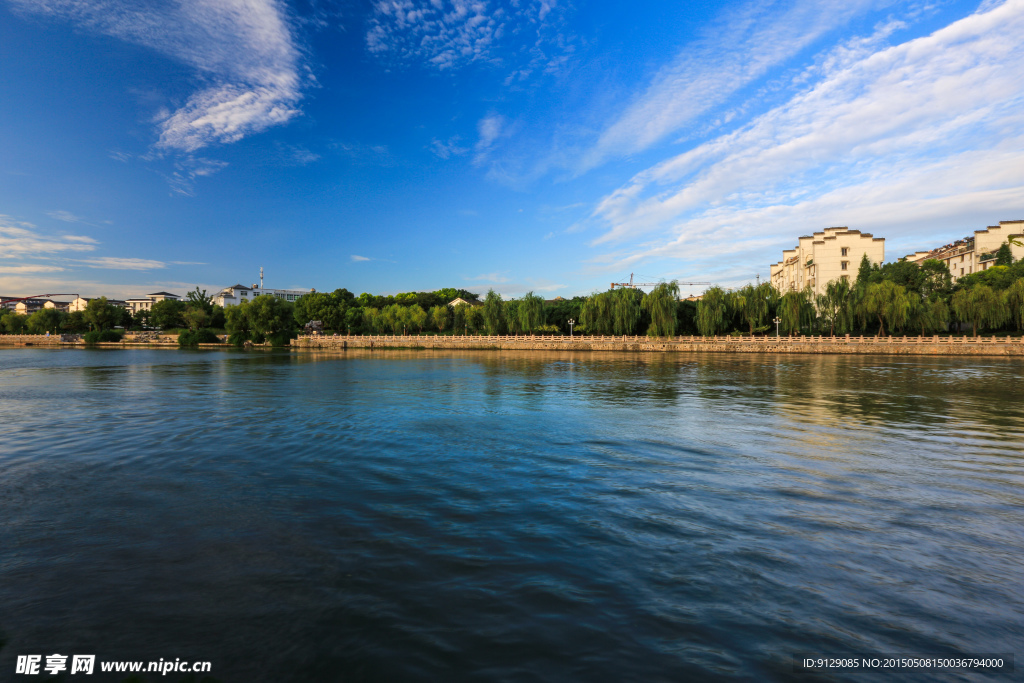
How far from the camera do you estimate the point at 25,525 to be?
21.5 feet

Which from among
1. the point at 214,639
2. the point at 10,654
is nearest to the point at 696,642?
the point at 214,639

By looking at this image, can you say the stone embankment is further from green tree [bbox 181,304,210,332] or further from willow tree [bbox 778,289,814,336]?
green tree [bbox 181,304,210,332]

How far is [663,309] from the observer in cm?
6500

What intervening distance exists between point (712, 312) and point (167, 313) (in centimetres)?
10913

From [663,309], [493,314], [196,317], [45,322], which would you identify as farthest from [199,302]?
[663,309]

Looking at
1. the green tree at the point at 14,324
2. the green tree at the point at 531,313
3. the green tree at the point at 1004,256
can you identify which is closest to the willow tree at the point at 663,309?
the green tree at the point at 531,313

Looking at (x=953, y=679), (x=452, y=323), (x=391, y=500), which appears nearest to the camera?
(x=953, y=679)

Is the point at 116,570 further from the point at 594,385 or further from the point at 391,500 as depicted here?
the point at 594,385

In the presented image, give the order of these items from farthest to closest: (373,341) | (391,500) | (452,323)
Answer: (452,323) → (373,341) → (391,500)

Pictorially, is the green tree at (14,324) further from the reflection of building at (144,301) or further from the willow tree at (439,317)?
the willow tree at (439,317)

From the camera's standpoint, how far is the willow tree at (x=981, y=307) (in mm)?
52375

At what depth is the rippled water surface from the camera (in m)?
4.04

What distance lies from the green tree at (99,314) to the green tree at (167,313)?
28.1 ft

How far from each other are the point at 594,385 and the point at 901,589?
2031cm
